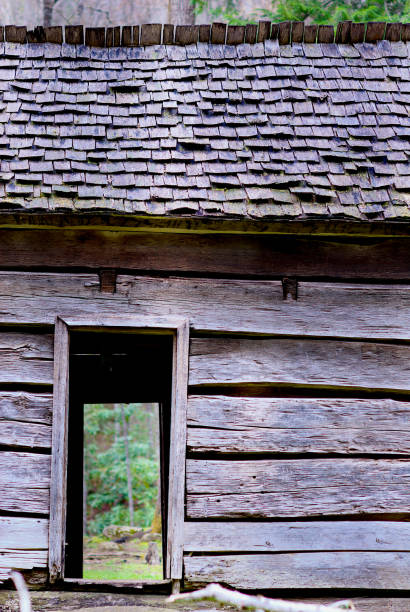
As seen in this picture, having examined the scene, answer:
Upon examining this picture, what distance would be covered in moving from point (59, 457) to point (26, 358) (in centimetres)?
70

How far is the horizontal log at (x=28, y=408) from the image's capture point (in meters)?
4.51

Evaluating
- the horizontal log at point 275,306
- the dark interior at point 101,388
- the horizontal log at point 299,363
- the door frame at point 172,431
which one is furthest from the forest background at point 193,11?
the door frame at point 172,431

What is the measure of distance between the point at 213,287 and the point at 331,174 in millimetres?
1158

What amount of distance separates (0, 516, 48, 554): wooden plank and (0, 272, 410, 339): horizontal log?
1.31 m

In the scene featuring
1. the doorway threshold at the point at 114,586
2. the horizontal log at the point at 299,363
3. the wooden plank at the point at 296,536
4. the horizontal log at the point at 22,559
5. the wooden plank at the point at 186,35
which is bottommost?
the doorway threshold at the point at 114,586

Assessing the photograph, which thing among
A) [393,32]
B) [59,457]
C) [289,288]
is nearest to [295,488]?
[289,288]

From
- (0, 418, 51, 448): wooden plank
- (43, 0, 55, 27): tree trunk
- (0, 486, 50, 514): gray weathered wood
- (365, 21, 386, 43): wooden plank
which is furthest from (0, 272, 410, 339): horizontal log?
(43, 0, 55, 27): tree trunk

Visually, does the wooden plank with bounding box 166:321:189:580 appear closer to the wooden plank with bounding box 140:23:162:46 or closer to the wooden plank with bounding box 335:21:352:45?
the wooden plank with bounding box 140:23:162:46

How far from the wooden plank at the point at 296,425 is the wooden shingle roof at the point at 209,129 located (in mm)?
1273

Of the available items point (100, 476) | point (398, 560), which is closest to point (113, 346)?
point (398, 560)

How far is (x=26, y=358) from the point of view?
15.1 feet

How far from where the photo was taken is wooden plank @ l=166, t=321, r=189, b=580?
441cm

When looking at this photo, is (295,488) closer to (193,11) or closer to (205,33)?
(205,33)

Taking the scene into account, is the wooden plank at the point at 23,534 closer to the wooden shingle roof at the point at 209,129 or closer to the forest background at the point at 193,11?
the wooden shingle roof at the point at 209,129
